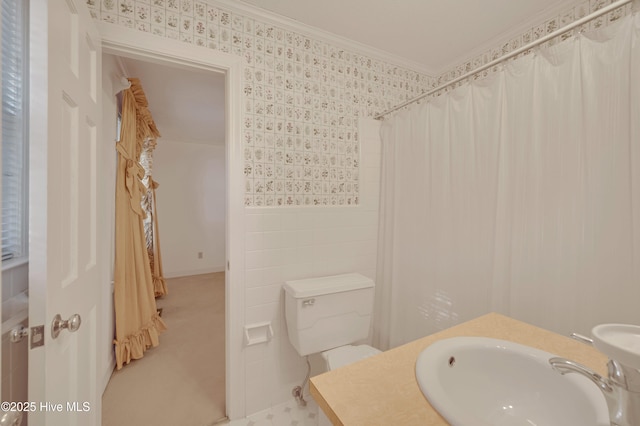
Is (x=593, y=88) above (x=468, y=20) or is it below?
below

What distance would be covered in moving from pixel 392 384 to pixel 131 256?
218cm

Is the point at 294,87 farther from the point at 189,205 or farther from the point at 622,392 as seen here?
the point at 189,205

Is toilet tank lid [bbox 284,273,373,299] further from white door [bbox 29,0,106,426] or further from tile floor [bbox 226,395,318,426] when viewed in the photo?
white door [bbox 29,0,106,426]

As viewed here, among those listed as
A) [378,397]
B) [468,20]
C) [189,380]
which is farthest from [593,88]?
[189,380]

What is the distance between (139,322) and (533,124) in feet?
9.45

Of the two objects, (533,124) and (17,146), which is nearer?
(17,146)

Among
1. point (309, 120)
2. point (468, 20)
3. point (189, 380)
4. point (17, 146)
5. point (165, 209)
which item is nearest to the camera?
point (17, 146)

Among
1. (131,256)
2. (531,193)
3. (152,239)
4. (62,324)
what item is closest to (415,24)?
(531,193)

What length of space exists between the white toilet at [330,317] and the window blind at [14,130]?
1.13 meters

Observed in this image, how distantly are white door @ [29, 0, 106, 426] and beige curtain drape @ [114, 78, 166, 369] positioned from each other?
0.89m

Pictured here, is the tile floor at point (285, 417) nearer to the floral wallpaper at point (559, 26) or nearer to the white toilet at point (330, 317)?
the white toilet at point (330, 317)

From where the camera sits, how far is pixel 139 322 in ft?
6.81

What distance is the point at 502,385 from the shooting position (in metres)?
0.70

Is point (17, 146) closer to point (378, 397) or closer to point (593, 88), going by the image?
point (378, 397)
